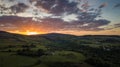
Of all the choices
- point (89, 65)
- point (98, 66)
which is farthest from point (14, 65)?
point (98, 66)

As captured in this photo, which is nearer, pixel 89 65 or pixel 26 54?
pixel 89 65

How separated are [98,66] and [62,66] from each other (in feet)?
97.6

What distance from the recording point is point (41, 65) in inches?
4358

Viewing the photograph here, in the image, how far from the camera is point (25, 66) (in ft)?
351

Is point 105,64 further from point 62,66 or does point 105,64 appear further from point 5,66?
point 5,66

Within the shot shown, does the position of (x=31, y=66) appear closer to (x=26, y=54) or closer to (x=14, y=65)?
(x=14, y=65)

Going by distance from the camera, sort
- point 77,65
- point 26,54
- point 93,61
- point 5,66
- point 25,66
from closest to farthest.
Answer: point 5,66
point 25,66
point 77,65
point 93,61
point 26,54

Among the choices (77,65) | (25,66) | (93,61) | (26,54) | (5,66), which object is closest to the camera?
(5,66)

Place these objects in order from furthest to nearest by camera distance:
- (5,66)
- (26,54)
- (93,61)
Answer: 1. (26,54)
2. (93,61)
3. (5,66)

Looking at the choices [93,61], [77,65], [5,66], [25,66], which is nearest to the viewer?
[5,66]

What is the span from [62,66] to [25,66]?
27354 millimetres

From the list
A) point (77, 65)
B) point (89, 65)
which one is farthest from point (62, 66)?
point (89, 65)

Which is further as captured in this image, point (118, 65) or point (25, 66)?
point (118, 65)

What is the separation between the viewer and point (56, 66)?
110 meters
